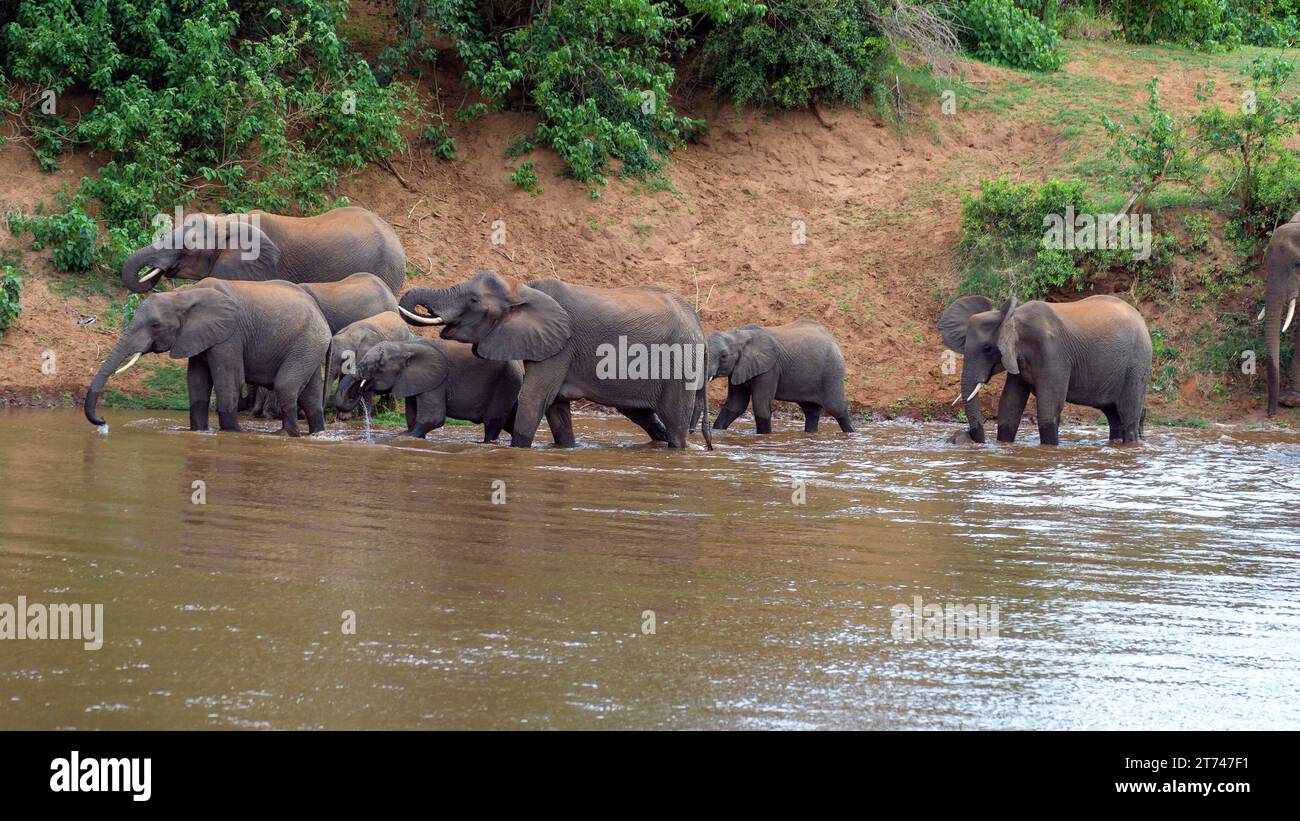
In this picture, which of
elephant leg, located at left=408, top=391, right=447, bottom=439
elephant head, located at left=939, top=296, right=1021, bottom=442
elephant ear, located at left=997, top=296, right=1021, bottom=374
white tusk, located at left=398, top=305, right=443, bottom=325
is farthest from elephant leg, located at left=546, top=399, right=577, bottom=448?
elephant ear, located at left=997, top=296, right=1021, bottom=374

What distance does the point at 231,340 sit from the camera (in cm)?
1283

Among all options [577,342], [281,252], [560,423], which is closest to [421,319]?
[577,342]

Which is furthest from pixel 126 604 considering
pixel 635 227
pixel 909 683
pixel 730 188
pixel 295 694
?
pixel 730 188

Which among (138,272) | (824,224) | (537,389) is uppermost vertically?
(824,224)

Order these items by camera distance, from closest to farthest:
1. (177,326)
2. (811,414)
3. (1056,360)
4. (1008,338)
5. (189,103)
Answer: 1. (177,326)
2. (1008,338)
3. (1056,360)
4. (811,414)
5. (189,103)

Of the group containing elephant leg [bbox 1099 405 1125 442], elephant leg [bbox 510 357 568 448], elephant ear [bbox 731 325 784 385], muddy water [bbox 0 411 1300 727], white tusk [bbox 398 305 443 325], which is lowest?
muddy water [bbox 0 411 1300 727]

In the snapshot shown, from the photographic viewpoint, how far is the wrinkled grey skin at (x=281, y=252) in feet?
51.1

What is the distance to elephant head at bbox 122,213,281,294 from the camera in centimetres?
1552

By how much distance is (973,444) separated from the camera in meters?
14.7

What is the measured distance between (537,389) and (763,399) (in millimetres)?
4105

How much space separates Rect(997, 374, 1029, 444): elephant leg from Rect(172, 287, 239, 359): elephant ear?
25.7 ft

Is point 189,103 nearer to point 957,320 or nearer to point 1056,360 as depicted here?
point 957,320

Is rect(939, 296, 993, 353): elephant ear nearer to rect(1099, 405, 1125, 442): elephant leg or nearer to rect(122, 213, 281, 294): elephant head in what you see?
rect(1099, 405, 1125, 442): elephant leg
